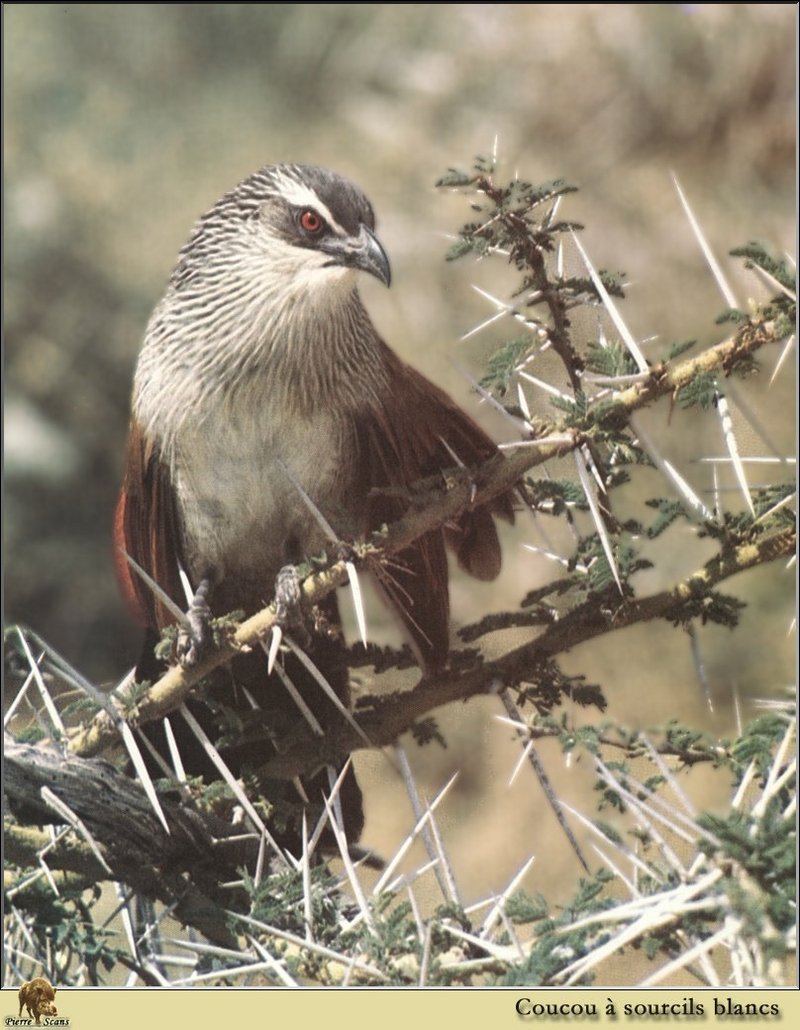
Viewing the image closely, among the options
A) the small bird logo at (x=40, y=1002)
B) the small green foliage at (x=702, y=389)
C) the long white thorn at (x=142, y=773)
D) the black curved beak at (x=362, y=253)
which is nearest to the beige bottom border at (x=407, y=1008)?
the small bird logo at (x=40, y=1002)

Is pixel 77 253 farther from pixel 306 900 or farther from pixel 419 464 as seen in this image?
pixel 306 900

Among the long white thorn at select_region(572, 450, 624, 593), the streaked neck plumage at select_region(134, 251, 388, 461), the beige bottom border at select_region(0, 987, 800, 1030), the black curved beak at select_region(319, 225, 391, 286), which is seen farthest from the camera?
the streaked neck plumage at select_region(134, 251, 388, 461)

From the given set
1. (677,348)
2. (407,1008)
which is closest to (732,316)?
(677,348)

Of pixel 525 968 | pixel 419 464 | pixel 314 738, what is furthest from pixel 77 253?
pixel 525 968

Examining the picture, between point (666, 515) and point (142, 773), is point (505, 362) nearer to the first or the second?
point (666, 515)

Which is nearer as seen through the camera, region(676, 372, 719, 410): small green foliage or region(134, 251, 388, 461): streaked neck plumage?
region(676, 372, 719, 410): small green foliage

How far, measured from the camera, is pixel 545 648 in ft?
3.18

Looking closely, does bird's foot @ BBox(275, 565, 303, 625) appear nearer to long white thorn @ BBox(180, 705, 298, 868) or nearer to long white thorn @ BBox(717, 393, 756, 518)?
long white thorn @ BBox(180, 705, 298, 868)

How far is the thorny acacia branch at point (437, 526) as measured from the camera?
79cm

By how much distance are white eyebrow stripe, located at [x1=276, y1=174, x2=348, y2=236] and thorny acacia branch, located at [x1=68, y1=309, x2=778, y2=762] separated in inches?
15.6

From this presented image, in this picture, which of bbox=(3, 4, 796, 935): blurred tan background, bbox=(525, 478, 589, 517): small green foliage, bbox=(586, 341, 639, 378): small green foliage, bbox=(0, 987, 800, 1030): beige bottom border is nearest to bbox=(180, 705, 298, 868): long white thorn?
bbox=(0, 987, 800, 1030): beige bottom border

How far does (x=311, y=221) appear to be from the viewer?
122 centimetres

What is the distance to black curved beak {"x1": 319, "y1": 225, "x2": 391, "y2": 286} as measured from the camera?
117 centimetres

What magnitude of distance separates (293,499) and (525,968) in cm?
65
